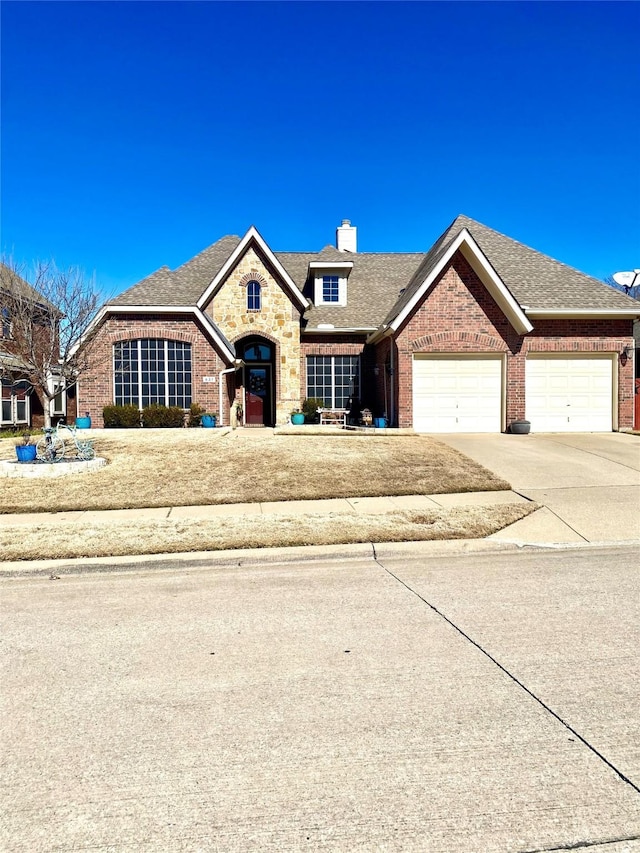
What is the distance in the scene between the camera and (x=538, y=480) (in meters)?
11.4

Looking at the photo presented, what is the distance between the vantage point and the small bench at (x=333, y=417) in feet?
71.4

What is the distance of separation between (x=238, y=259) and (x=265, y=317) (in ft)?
8.06

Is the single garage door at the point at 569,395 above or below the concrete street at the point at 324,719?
above

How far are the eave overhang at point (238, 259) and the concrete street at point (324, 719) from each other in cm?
1695

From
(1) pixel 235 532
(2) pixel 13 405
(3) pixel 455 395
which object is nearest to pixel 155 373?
(2) pixel 13 405

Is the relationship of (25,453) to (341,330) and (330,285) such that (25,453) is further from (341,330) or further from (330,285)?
(330,285)

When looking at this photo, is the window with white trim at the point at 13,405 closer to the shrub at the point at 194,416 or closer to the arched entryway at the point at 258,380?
the shrub at the point at 194,416

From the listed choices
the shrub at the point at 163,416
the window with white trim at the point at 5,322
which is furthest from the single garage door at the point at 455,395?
the window with white trim at the point at 5,322

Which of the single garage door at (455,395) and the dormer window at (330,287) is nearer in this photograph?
the single garage door at (455,395)

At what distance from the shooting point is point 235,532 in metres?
7.82

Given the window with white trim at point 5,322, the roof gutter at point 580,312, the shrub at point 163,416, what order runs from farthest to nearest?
the shrub at point 163,416
the roof gutter at point 580,312
the window with white trim at point 5,322

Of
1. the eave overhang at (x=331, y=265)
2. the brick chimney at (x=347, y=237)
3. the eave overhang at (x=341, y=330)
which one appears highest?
the brick chimney at (x=347, y=237)

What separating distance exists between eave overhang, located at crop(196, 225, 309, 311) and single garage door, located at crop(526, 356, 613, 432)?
9191 millimetres

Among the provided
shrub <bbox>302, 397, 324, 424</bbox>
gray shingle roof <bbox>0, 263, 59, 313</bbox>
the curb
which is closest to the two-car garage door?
shrub <bbox>302, 397, 324, 424</bbox>
